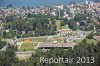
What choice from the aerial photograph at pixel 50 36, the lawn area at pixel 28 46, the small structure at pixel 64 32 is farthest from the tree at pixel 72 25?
the lawn area at pixel 28 46

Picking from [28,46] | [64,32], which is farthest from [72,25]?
[28,46]

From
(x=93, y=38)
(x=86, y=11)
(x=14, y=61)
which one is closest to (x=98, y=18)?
(x=86, y=11)

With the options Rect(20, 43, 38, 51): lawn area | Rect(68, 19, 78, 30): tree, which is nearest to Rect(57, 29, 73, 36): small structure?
Rect(68, 19, 78, 30): tree

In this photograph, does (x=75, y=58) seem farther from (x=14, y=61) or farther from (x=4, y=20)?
(x=4, y=20)

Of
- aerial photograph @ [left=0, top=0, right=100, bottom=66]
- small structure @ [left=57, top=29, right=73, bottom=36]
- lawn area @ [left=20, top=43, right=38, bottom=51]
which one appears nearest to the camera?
aerial photograph @ [left=0, top=0, right=100, bottom=66]

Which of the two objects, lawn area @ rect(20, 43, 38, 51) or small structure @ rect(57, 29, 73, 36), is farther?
small structure @ rect(57, 29, 73, 36)

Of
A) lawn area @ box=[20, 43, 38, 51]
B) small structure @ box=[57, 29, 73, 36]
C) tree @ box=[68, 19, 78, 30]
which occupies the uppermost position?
tree @ box=[68, 19, 78, 30]

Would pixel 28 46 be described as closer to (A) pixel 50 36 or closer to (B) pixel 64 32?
(A) pixel 50 36

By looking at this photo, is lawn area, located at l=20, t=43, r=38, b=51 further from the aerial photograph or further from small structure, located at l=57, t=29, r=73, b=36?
small structure, located at l=57, t=29, r=73, b=36
